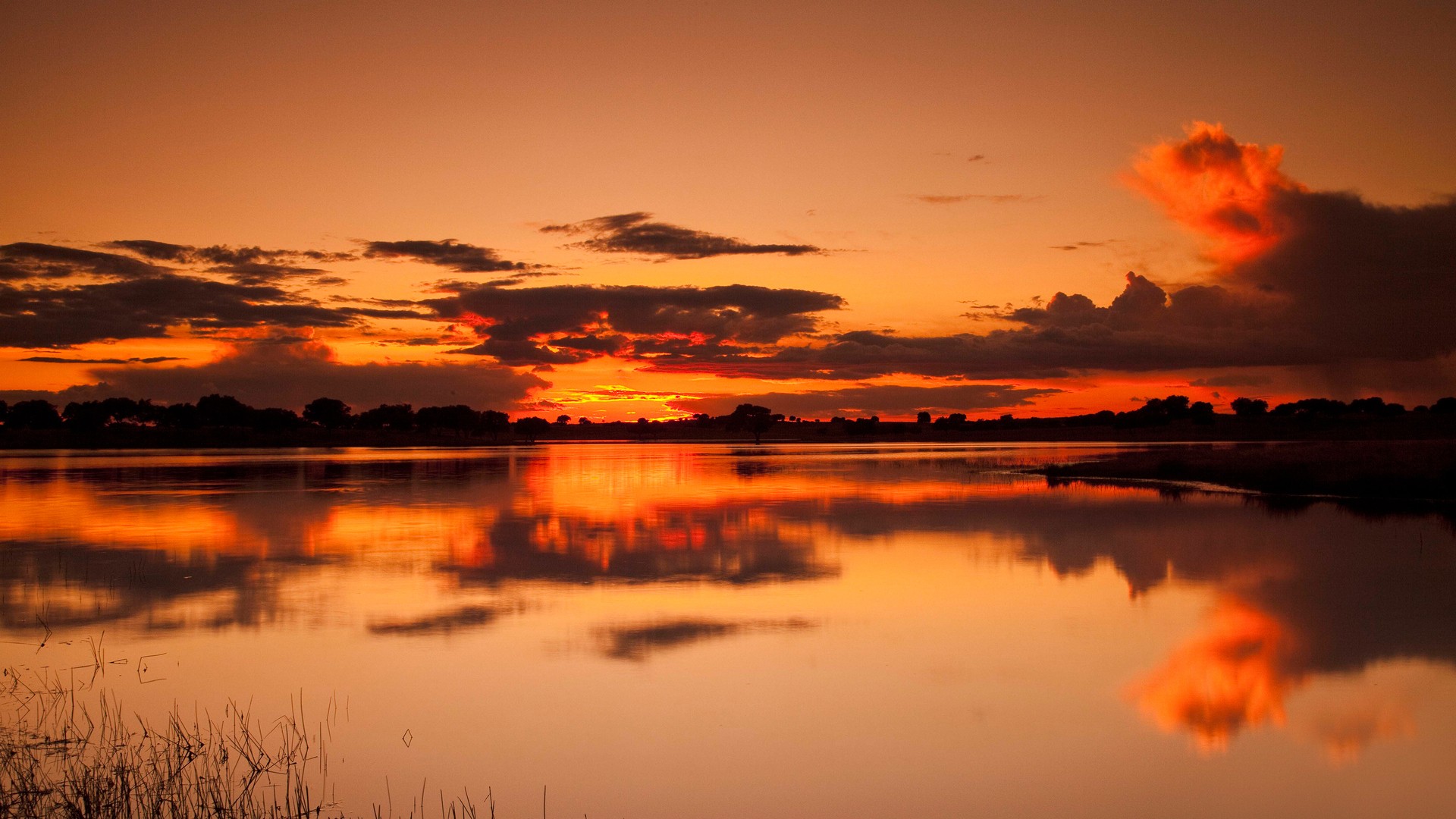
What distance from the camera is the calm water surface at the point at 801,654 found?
883 centimetres

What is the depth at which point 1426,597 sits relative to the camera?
17000mm

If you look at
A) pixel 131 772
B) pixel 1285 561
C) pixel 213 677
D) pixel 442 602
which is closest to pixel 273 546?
pixel 442 602

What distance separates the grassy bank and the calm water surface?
988cm

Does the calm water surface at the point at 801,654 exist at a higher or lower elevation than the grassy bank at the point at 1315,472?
lower

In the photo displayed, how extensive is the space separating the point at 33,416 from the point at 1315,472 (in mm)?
173543

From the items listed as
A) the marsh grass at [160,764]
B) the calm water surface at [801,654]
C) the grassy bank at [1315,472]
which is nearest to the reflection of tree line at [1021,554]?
the calm water surface at [801,654]

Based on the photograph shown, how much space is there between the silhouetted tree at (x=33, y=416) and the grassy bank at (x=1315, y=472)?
157m

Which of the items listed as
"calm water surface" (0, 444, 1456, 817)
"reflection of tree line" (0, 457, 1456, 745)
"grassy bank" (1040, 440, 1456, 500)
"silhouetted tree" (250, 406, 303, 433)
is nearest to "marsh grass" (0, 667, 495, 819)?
"calm water surface" (0, 444, 1456, 817)

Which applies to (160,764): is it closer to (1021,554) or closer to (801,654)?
(801,654)

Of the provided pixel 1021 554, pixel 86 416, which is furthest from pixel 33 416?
pixel 1021 554

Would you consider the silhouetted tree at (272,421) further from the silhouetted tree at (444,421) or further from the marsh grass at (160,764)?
the marsh grass at (160,764)

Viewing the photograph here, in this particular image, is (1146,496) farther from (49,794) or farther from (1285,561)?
(49,794)

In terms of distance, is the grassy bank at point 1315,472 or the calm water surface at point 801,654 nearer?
the calm water surface at point 801,654

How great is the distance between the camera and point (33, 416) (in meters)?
148
